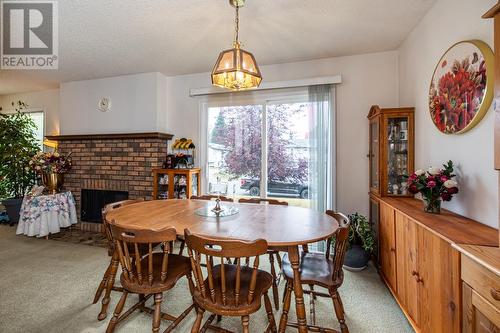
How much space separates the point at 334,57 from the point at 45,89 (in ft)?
18.0

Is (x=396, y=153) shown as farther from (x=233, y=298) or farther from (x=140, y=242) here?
(x=140, y=242)

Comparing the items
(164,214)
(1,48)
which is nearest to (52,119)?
(1,48)

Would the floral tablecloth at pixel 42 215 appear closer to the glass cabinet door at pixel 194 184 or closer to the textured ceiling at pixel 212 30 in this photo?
the textured ceiling at pixel 212 30

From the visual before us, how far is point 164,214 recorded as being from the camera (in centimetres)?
205

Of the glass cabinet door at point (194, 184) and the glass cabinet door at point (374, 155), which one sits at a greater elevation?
the glass cabinet door at point (374, 155)

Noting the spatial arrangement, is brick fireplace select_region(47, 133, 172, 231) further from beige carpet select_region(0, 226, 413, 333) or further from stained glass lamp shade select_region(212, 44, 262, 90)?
stained glass lamp shade select_region(212, 44, 262, 90)

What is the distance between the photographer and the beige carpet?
1.84 m

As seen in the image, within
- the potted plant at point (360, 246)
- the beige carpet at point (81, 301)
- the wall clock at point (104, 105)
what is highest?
the wall clock at point (104, 105)

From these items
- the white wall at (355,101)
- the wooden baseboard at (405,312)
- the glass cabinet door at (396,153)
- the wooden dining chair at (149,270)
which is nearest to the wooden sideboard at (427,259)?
the wooden baseboard at (405,312)

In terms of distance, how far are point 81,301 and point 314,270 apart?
2.03m

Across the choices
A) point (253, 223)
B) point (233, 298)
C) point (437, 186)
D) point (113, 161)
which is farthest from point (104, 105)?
point (437, 186)

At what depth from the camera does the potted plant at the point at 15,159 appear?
13.9ft

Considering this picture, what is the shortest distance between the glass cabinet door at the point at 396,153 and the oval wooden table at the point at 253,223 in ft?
3.57

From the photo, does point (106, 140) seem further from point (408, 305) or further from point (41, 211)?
point (408, 305)
